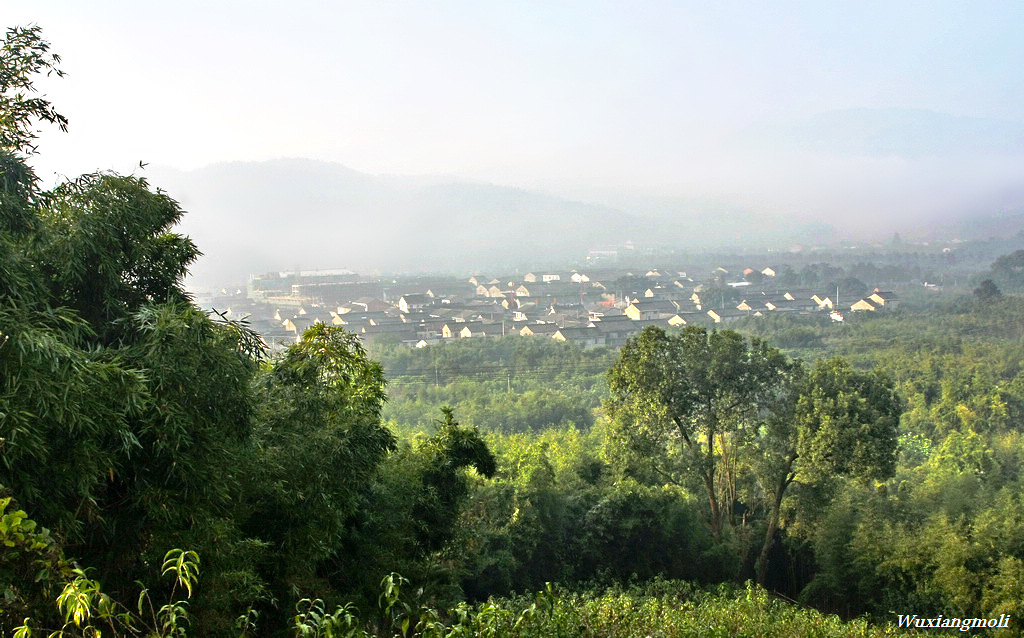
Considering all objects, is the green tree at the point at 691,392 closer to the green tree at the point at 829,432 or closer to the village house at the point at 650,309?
the green tree at the point at 829,432

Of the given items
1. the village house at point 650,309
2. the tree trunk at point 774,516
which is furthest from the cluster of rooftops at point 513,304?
the tree trunk at point 774,516

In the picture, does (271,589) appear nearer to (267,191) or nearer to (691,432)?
(691,432)

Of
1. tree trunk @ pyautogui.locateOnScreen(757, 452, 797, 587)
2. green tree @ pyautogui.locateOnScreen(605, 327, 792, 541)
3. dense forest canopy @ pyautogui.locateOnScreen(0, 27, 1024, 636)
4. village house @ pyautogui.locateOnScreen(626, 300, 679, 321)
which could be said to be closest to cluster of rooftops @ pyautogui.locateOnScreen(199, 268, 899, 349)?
village house @ pyautogui.locateOnScreen(626, 300, 679, 321)

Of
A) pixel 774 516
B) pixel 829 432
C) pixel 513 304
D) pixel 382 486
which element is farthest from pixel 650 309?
pixel 382 486

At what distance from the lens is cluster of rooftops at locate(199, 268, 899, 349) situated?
24.2 metres

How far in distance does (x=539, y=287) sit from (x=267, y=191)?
1433cm

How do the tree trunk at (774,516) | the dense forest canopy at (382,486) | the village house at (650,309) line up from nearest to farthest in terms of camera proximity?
the dense forest canopy at (382,486), the tree trunk at (774,516), the village house at (650,309)

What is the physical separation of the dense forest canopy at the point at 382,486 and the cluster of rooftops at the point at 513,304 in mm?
11040

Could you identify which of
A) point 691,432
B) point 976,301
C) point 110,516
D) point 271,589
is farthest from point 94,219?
point 976,301

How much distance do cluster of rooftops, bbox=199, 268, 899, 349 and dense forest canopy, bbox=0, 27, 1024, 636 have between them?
11.0m

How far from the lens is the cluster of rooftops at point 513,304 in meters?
24.2

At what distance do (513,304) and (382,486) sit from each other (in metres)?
27.4

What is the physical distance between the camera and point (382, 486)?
207 inches

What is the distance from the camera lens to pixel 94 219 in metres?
3.46
